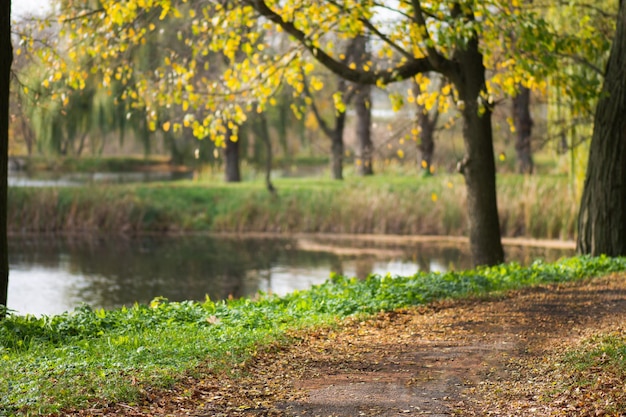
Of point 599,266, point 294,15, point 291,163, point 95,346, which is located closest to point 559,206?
point 599,266

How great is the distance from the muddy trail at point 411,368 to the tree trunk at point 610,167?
350 cm

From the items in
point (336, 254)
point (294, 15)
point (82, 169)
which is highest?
point (294, 15)

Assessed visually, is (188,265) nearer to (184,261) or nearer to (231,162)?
(184,261)

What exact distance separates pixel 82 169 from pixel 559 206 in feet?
60.3

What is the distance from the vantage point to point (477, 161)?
497 inches

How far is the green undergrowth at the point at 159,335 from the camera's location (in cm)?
559

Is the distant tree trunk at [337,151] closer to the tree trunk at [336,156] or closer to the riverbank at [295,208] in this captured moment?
the tree trunk at [336,156]

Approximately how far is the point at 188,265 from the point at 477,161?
29.3 feet

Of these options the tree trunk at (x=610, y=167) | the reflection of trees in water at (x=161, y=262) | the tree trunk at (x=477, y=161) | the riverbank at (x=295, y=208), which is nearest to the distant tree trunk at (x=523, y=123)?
the riverbank at (x=295, y=208)

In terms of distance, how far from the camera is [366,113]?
3297 centimetres

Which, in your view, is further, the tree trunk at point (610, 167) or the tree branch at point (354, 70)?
the tree trunk at point (610, 167)

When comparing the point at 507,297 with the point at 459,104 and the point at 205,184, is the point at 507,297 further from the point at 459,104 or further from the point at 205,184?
the point at 205,184

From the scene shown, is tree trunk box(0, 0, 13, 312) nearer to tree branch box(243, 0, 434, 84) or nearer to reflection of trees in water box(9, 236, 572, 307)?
tree branch box(243, 0, 434, 84)

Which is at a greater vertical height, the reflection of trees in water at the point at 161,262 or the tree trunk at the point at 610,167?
the tree trunk at the point at 610,167
